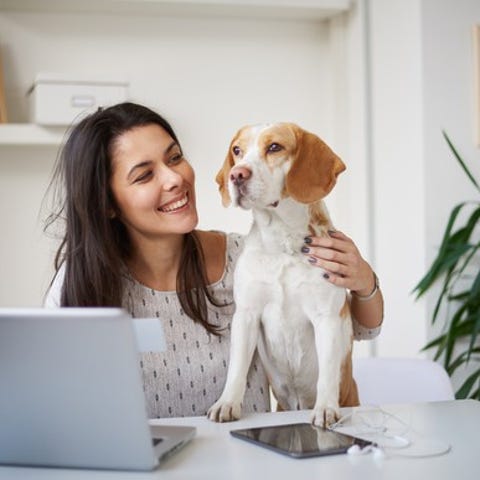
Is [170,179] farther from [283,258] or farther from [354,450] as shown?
[354,450]

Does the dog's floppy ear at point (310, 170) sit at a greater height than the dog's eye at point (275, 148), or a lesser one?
lesser

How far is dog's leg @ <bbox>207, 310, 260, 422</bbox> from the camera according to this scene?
1300mm

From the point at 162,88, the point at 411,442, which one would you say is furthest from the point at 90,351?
the point at 162,88

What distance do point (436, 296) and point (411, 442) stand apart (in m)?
1.95

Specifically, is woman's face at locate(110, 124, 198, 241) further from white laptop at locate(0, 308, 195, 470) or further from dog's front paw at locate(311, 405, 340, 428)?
white laptop at locate(0, 308, 195, 470)

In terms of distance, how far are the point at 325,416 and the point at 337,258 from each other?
0.32 meters

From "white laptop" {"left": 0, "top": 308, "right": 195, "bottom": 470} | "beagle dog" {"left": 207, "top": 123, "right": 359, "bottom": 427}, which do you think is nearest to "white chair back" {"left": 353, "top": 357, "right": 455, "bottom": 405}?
"beagle dog" {"left": 207, "top": 123, "right": 359, "bottom": 427}

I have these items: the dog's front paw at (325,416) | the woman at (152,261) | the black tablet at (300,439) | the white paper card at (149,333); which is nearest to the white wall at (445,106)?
the woman at (152,261)

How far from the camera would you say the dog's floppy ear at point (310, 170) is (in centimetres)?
140

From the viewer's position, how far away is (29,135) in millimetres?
3074

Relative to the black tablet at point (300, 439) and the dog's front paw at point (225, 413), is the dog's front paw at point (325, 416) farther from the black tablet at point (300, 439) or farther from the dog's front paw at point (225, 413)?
the dog's front paw at point (225, 413)

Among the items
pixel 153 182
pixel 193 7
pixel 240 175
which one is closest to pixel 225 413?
pixel 240 175

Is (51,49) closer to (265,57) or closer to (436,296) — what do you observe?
(265,57)

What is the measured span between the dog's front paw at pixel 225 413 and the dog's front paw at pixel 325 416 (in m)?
0.13
